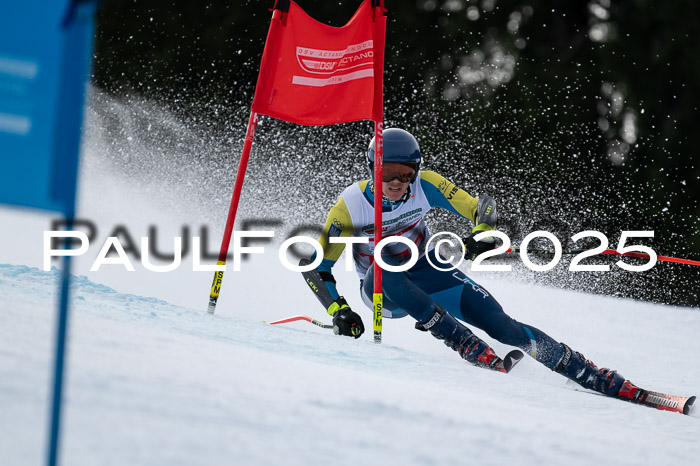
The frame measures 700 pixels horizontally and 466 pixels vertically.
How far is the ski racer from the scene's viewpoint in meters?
3.97

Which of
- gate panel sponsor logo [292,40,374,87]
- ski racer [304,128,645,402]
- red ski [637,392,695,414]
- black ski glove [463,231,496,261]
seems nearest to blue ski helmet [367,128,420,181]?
ski racer [304,128,645,402]

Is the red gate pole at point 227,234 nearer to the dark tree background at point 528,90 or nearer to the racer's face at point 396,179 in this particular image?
the racer's face at point 396,179

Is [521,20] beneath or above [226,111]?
above

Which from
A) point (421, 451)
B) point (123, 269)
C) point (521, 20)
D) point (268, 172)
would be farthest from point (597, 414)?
point (521, 20)

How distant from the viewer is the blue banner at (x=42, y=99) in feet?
5.39

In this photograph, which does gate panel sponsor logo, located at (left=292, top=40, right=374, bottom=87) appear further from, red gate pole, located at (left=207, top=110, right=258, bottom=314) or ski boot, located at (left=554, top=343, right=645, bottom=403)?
ski boot, located at (left=554, top=343, right=645, bottom=403)

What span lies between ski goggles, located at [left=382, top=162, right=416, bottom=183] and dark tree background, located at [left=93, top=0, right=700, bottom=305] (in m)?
6.69

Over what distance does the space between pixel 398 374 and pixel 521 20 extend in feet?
38.6

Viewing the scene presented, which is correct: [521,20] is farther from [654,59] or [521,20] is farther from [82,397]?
[82,397]

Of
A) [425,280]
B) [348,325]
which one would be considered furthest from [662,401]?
[348,325]

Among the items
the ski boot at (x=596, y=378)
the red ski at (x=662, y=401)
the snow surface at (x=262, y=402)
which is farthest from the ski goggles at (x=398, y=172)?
the red ski at (x=662, y=401)

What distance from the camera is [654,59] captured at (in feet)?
40.4

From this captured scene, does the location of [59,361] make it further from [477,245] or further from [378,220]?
[477,245]

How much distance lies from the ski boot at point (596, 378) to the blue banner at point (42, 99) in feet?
9.61
